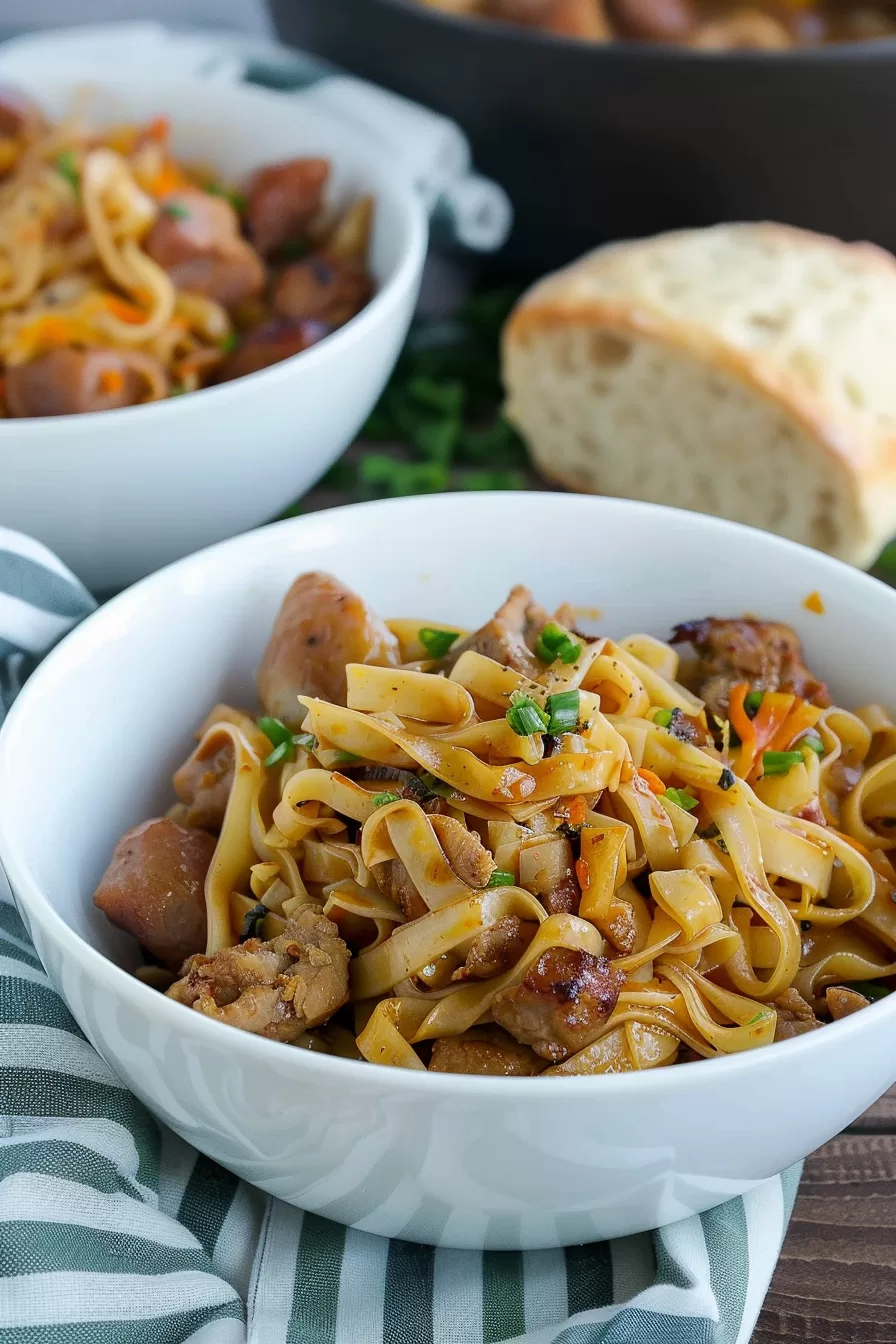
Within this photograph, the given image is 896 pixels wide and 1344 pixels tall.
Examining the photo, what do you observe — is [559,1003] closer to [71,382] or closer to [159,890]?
[159,890]

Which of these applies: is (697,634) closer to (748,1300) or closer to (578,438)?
(748,1300)

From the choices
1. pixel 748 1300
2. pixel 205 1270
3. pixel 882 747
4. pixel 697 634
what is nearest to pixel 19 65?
pixel 697 634

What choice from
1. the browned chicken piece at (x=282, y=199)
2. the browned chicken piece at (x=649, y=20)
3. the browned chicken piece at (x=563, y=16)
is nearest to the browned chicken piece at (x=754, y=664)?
the browned chicken piece at (x=282, y=199)

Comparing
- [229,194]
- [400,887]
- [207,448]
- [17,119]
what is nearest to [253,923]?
[400,887]

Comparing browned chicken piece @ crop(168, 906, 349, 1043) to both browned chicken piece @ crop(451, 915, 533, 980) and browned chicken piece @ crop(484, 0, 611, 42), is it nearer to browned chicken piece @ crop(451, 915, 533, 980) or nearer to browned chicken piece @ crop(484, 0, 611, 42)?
browned chicken piece @ crop(451, 915, 533, 980)

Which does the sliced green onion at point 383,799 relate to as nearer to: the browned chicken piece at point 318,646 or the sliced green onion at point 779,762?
the browned chicken piece at point 318,646

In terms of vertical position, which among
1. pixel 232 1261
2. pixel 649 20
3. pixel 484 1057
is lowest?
pixel 232 1261

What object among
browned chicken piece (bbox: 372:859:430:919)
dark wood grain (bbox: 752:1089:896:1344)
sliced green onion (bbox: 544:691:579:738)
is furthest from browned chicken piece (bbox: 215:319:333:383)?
dark wood grain (bbox: 752:1089:896:1344)
